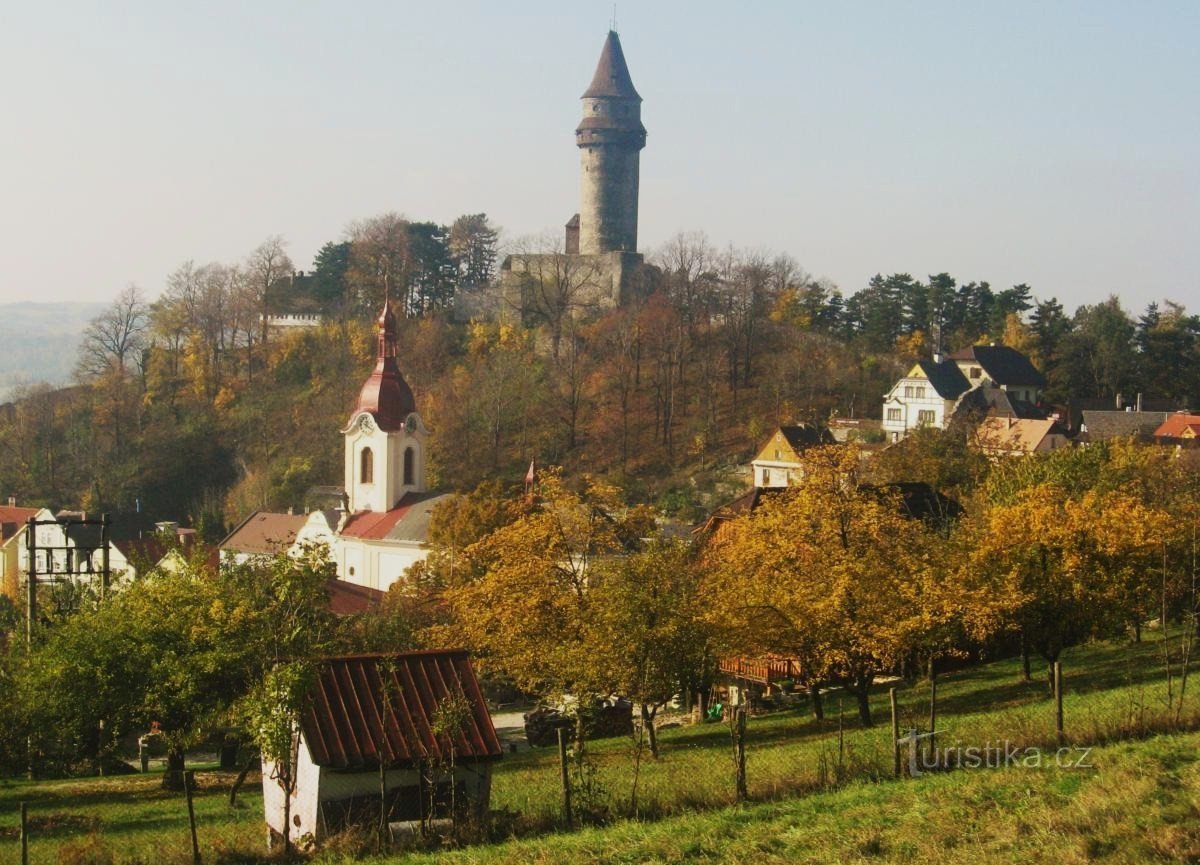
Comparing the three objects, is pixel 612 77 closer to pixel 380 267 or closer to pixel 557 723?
pixel 380 267

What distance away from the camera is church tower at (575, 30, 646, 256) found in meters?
88.3

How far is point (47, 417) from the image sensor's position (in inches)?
3155

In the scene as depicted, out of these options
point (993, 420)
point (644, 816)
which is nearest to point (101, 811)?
point (644, 816)

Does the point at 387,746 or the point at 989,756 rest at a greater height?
the point at 387,746

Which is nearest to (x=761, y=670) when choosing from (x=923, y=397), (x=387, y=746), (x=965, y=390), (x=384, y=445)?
(x=387, y=746)

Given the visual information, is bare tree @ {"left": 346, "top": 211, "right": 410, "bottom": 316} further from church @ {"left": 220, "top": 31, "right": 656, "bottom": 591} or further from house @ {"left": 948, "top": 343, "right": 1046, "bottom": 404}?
house @ {"left": 948, "top": 343, "right": 1046, "bottom": 404}

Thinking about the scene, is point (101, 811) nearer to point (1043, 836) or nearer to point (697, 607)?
point (697, 607)

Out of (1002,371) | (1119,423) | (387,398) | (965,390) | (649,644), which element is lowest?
(649,644)

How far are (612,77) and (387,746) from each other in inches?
3067

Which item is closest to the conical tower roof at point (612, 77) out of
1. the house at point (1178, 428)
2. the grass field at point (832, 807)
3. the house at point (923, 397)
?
the house at point (923, 397)

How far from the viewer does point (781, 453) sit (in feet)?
198

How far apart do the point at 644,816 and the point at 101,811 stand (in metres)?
9.39

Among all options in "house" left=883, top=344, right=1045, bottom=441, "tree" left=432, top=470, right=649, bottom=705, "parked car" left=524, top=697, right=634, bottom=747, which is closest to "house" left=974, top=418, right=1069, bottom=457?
"house" left=883, top=344, right=1045, bottom=441

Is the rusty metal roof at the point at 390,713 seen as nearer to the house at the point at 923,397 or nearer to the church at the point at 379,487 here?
the church at the point at 379,487
